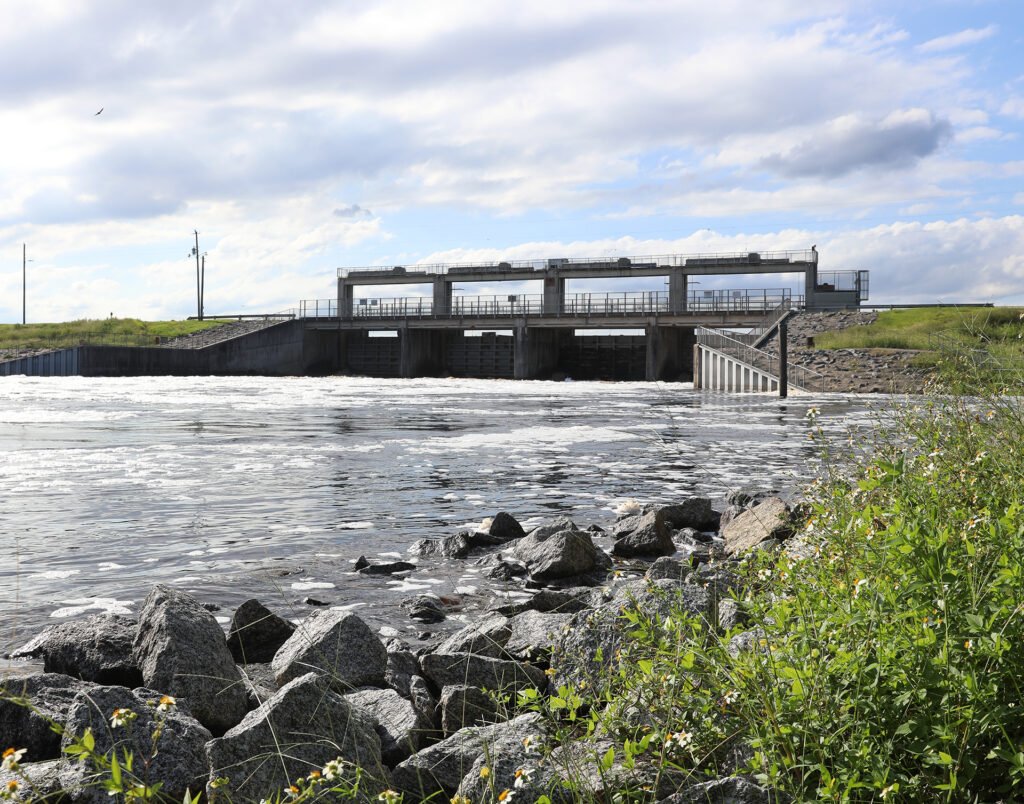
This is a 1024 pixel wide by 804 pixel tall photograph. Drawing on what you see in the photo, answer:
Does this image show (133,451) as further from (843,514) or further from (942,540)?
(942,540)

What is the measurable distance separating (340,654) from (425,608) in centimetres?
219

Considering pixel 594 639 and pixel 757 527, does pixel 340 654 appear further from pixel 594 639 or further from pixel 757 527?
pixel 757 527

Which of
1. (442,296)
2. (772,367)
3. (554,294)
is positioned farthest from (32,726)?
(442,296)

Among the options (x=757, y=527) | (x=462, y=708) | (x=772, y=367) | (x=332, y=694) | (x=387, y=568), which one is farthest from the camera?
(x=772, y=367)

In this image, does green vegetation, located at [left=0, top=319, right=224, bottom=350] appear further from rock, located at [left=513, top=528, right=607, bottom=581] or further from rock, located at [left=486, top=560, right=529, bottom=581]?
rock, located at [left=513, top=528, right=607, bottom=581]

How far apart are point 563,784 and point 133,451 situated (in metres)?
18.4

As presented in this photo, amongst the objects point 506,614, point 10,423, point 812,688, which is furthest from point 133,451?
point 812,688

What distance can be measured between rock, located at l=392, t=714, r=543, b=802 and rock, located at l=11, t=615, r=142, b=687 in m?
2.59

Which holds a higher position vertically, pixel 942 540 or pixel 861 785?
pixel 942 540

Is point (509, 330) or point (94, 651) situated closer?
point (94, 651)

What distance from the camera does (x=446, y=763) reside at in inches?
165

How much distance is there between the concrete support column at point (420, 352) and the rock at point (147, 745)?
7183 centimetres

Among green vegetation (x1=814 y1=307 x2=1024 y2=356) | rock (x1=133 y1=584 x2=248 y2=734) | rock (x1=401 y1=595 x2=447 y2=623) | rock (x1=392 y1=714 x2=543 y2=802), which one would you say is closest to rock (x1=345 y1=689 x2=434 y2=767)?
rock (x1=392 y1=714 x2=543 y2=802)

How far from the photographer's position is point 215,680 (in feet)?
17.8
